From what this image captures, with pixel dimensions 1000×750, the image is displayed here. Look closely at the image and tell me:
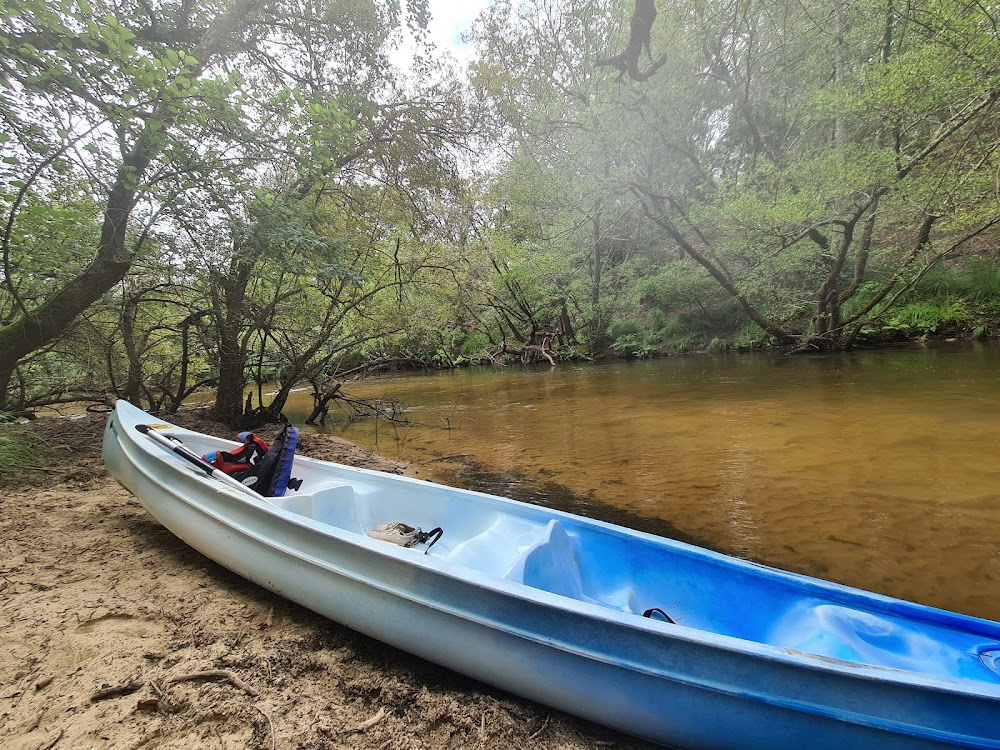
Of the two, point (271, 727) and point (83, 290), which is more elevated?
point (83, 290)

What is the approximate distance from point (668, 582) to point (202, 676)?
2.06m

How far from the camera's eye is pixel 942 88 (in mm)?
7141

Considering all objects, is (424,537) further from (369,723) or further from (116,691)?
(116,691)

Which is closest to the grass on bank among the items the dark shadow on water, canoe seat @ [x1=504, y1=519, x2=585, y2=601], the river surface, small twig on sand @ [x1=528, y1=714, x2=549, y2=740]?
the river surface

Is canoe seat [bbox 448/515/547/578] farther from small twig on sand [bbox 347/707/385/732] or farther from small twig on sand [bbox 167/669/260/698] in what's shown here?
small twig on sand [bbox 167/669/260/698]

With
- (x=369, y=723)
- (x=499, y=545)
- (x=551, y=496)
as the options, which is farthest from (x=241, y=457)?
(x=551, y=496)

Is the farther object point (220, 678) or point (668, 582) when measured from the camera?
point (668, 582)

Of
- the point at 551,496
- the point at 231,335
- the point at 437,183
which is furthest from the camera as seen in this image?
the point at 437,183

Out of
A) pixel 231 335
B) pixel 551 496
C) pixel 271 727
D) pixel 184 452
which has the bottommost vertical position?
pixel 551 496

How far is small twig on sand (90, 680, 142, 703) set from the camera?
1.53 meters

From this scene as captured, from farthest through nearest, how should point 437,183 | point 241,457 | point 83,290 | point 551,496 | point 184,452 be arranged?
point 437,183 < point 83,290 < point 551,496 < point 241,457 < point 184,452

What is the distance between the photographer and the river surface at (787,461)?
110 inches

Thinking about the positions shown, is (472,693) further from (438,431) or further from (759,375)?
(759,375)

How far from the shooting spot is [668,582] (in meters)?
2.07
